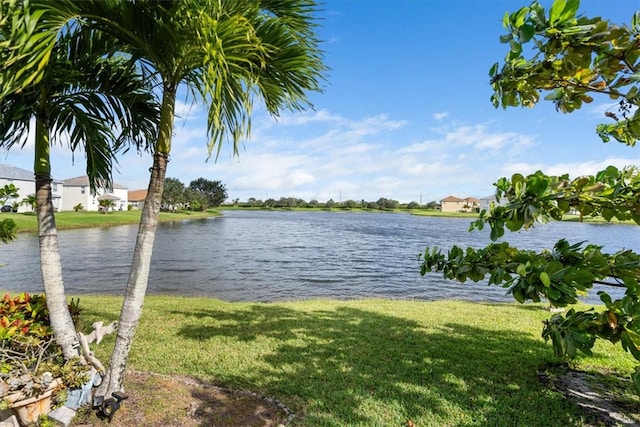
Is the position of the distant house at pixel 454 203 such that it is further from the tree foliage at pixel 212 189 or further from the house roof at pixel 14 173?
the house roof at pixel 14 173

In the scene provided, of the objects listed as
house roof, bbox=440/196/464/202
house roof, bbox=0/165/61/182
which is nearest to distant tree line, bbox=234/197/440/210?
house roof, bbox=440/196/464/202

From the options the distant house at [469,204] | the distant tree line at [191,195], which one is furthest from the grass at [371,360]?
the distant house at [469,204]

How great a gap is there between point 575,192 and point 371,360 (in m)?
3.41

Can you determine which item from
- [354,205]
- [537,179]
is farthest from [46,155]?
[354,205]

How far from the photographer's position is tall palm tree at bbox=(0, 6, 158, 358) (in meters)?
3.18

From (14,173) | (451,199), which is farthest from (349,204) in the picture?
(14,173)

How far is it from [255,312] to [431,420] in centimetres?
453

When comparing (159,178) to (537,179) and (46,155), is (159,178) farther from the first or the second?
(537,179)

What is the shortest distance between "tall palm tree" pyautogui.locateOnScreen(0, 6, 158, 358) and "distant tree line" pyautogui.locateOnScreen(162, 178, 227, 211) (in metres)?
51.4

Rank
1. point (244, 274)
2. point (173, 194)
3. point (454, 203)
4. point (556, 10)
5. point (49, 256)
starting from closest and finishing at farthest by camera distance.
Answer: point (556, 10) → point (49, 256) → point (244, 274) → point (173, 194) → point (454, 203)

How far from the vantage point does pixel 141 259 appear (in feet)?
9.82

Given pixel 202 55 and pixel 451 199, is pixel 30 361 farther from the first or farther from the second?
pixel 451 199

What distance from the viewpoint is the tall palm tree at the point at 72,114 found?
3176 mm

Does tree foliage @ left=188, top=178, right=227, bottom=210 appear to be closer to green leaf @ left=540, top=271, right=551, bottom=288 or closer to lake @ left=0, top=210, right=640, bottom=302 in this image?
lake @ left=0, top=210, right=640, bottom=302
